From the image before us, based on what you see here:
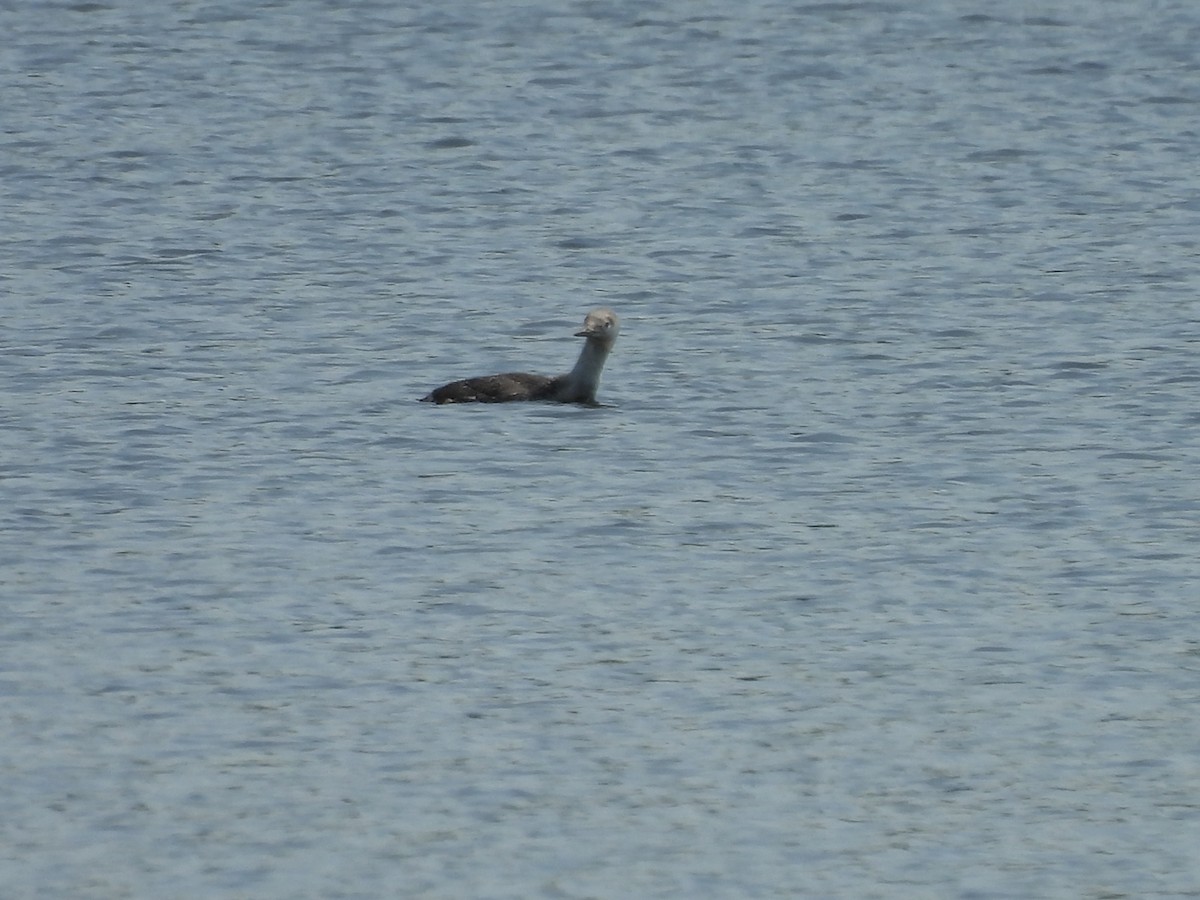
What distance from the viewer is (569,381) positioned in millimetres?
17875

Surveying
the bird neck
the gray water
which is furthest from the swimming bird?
the gray water

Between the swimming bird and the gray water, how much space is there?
0.13 meters

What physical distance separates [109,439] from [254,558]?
3.06 meters

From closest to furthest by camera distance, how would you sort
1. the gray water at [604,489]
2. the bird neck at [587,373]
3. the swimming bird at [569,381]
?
the gray water at [604,489]
the swimming bird at [569,381]
the bird neck at [587,373]

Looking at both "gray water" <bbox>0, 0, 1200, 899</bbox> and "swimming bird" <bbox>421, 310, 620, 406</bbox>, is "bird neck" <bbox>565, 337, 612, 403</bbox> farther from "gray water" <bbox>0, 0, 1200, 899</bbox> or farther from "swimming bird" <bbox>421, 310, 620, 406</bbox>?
"gray water" <bbox>0, 0, 1200, 899</bbox>

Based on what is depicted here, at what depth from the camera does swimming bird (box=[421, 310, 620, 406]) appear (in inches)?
691

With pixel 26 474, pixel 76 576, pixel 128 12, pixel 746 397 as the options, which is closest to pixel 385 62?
pixel 128 12

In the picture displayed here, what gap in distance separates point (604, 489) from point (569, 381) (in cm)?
266

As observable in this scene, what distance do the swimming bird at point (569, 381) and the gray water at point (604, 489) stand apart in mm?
126

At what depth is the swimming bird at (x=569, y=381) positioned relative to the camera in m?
17.6

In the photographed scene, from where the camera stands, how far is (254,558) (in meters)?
13.6

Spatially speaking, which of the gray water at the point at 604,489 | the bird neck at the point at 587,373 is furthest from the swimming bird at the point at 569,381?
the gray water at the point at 604,489

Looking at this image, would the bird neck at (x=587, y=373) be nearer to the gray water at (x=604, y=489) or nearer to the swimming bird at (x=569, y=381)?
the swimming bird at (x=569, y=381)

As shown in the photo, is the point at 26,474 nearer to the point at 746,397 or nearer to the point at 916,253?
the point at 746,397
